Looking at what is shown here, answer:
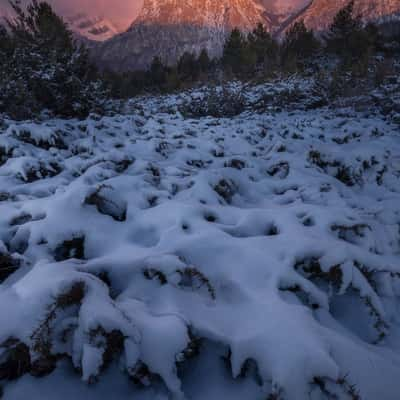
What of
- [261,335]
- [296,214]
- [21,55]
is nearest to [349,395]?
[261,335]

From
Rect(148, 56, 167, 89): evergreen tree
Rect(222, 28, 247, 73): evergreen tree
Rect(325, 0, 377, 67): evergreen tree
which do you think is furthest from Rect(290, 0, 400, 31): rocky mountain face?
Rect(148, 56, 167, 89): evergreen tree

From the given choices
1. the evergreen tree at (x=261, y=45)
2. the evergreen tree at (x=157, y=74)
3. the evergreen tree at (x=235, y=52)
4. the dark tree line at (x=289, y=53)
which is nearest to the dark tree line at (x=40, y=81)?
the dark tree line at (x=289, y=53)

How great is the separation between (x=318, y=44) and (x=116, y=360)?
30.3 meters

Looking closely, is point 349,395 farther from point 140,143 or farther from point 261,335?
point 140,143

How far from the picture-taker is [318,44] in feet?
80.1

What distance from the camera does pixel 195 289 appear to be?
1.55 metres

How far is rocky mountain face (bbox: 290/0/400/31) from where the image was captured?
400ft

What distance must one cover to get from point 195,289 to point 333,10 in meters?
197

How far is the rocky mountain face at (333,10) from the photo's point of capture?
4796 inches

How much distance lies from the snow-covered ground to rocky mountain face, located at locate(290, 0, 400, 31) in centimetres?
15441

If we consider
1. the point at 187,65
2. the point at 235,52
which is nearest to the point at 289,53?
the point at 235,52

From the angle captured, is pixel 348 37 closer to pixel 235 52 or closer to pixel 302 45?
pixel 302 45

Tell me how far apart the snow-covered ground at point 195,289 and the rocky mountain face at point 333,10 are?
154 m

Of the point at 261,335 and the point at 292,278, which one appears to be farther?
the point at 292,278
